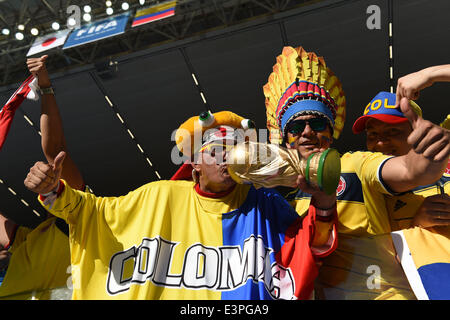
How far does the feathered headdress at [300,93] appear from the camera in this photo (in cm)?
258

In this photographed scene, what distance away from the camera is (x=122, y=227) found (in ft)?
7.53

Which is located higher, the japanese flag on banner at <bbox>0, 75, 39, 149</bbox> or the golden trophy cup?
the japanese flag on banner at <bbox>0, 75, 39, 149</bbox>

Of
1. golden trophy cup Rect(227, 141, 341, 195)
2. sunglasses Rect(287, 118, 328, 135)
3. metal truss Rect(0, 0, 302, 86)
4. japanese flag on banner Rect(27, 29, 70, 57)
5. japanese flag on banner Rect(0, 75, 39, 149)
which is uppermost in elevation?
metal truss Rect(0, 0, 302, 86)

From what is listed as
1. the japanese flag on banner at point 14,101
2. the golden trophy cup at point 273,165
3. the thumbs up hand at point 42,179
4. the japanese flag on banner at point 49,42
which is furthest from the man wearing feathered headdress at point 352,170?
the japanese flag on banner at point 49,42

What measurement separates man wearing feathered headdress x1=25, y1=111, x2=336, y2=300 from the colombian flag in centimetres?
42

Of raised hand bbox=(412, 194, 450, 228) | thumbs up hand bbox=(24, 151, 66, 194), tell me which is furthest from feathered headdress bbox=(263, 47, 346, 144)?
thumbs up hand bbox=(24, 151, 66, 194)

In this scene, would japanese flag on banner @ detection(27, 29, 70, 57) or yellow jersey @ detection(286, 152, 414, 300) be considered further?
japanese flag on banner @ detection(27, 29, 70, 57)

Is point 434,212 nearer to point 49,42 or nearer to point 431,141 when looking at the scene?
point 431,141

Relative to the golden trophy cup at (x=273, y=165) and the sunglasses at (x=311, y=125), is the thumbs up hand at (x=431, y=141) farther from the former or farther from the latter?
the sunglasses at (x=311, y=125)

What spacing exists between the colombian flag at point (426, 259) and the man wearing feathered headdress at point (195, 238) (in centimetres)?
42

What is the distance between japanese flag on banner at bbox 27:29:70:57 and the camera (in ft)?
20.9

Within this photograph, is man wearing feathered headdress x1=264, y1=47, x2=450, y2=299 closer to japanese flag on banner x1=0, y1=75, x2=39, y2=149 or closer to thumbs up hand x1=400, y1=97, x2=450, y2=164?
thumbs up hand x1=400, y1=97, x2=450, y2=164

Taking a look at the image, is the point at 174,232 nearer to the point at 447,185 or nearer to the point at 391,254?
the point at 391,254

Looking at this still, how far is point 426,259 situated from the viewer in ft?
7.00
